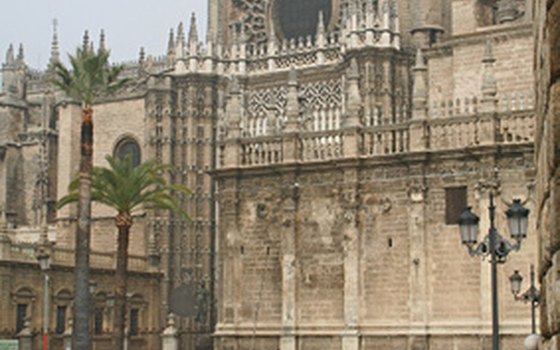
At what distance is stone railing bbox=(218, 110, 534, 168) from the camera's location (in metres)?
28.5

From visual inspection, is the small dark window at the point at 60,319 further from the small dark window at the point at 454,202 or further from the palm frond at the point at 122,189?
the small dark window at the point at 454,202

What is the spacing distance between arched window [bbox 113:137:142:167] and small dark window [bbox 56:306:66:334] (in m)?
11.3

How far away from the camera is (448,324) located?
2842 cm

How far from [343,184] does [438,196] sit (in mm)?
3136

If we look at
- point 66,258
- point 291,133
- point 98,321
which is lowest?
point 98,321

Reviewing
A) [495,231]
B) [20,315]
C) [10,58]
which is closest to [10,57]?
[10,58]

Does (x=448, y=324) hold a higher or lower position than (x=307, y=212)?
lower

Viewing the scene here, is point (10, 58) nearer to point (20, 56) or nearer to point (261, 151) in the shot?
point (20, 56)

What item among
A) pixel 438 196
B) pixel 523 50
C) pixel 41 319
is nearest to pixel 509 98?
pixel 523 50

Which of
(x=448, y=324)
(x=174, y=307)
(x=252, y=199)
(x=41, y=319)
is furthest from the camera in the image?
(x=174, y=307)

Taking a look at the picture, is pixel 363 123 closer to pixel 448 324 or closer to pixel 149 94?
pixel 448 324

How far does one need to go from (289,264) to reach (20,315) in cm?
1116

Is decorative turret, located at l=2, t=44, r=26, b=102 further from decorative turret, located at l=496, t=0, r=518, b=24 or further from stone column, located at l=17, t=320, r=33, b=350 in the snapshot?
decorative turret, located at l=496, t=0, r=518, b=24

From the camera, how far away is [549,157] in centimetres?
403
